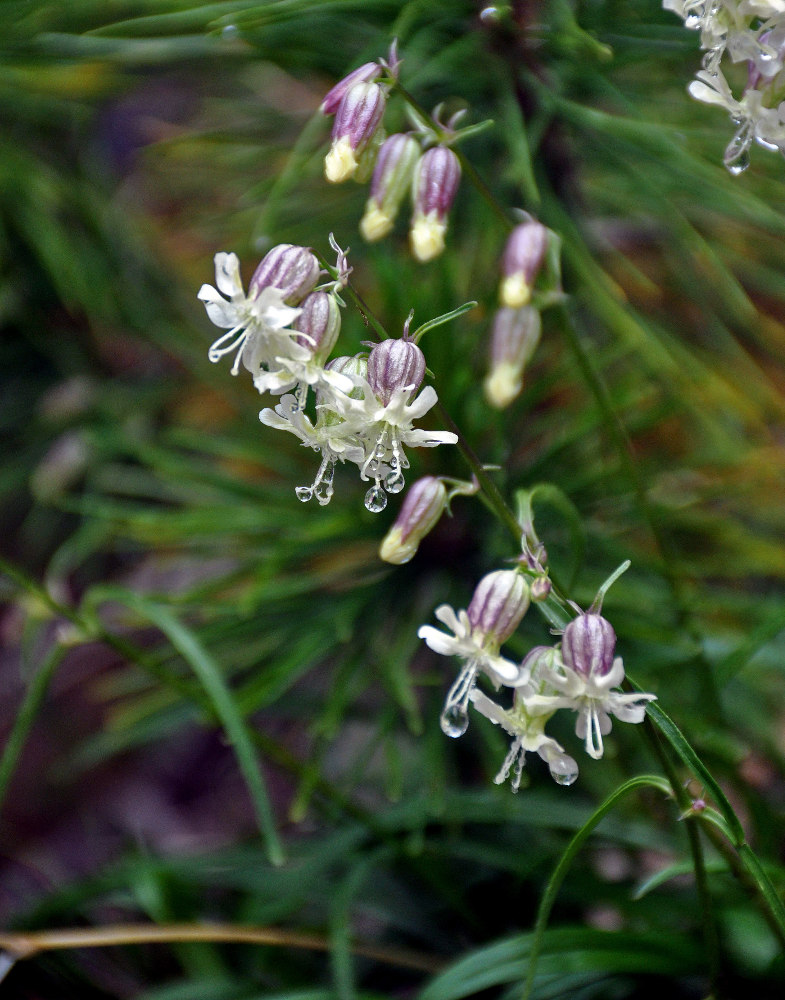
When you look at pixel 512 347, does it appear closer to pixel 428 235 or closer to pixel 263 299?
pixel 428 235

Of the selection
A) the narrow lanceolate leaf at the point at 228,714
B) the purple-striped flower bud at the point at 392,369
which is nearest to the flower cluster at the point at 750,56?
the purple-striped flower bud at the point at 392,369

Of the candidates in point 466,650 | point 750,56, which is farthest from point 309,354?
point 750,56

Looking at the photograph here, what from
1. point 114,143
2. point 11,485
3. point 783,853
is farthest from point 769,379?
point 114,143

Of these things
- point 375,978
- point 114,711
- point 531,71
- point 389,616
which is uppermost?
point 531,71

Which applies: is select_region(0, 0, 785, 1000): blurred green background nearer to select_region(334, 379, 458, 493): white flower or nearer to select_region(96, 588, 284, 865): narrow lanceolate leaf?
select_region(96, 588, 284, 865): narrow lanceolate leaf

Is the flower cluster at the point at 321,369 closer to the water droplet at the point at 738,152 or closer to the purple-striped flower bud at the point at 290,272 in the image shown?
the purple-striped flower bud at the point at 290,272

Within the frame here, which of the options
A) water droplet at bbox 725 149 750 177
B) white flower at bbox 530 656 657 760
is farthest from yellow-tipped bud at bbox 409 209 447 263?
white flower at bbox 530 656 657 760

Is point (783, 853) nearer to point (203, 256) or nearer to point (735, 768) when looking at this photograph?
point (735, 768)
